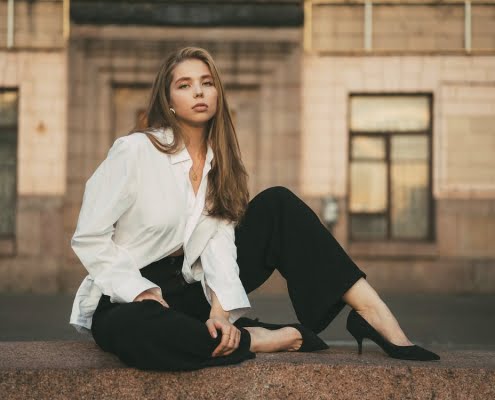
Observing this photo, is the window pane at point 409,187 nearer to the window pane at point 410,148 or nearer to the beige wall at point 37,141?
the window pane at point 410,148

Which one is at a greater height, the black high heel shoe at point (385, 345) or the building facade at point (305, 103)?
the building facade at point (305, 103)

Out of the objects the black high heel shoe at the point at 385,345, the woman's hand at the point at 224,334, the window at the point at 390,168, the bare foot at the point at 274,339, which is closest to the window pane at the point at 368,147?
the window at the point at 390,168

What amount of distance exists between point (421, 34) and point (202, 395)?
1041cm

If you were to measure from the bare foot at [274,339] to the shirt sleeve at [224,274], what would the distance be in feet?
0.38

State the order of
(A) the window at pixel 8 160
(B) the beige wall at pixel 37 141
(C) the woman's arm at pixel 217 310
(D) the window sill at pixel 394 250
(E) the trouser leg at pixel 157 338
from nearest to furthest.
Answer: (E) the trouser leg at pixel 157 338 < (C) the woman's arm at pixel 217 310 < (B) the beige wall at pixel 37 141 < (D) the window sill at pixel 394 250 < (A) the window at pixel 8 160

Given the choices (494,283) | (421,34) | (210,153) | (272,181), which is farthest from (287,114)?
(210,153)

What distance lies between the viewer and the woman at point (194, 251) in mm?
3436

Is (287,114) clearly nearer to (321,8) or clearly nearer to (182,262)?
(321,8)

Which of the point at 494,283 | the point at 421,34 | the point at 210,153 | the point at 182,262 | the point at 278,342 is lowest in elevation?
the point at 494,283

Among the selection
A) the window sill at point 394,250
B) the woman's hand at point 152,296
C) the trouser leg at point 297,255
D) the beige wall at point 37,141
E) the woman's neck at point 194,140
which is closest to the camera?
the woman's hand at point 152,296

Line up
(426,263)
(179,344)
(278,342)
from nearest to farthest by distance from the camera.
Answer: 1. (179,344)
2. (278,342)
3. (426,263)

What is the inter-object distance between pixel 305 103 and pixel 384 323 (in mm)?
9302

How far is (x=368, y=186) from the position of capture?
13086mm

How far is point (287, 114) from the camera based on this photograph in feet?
42.3
